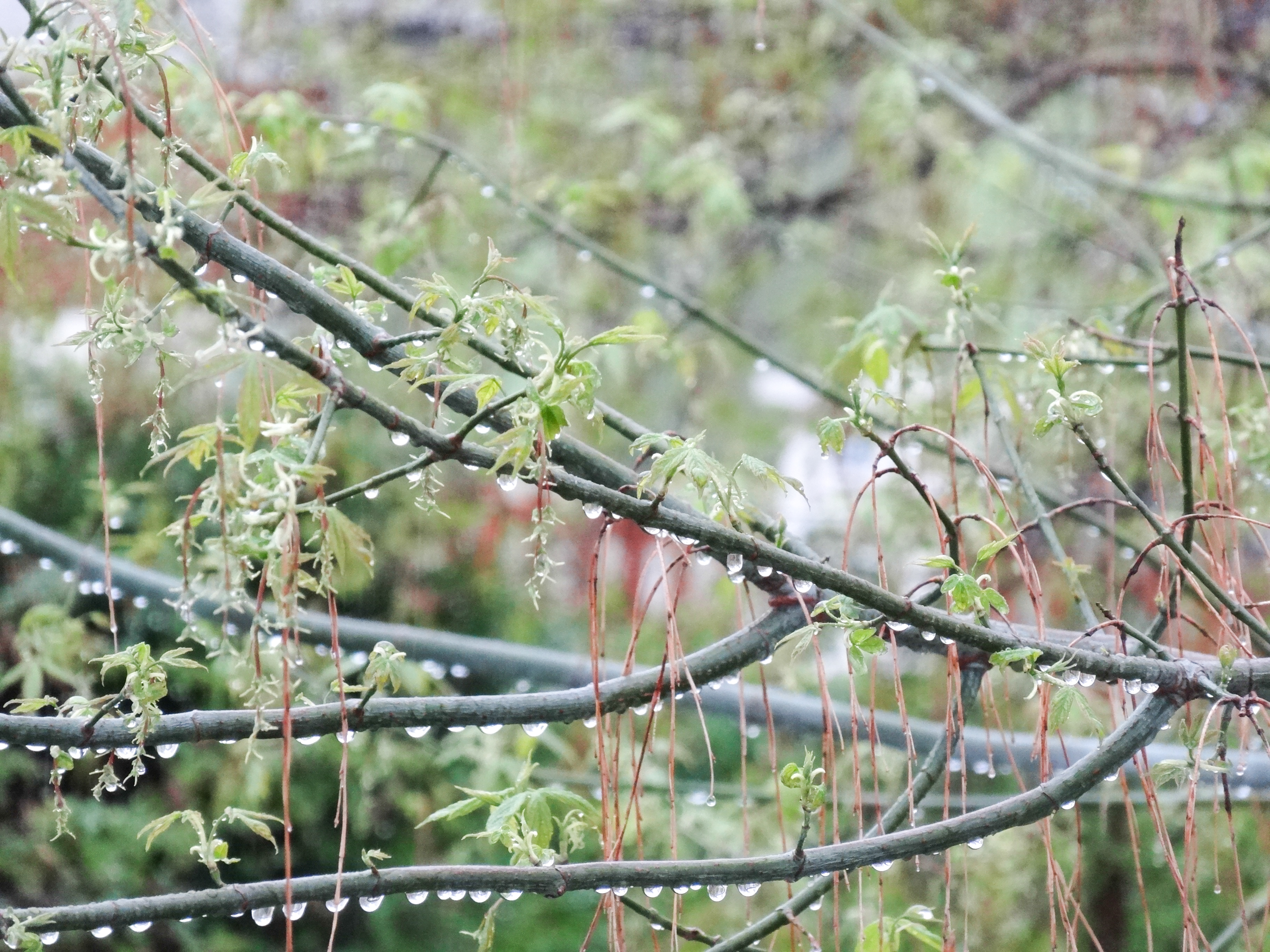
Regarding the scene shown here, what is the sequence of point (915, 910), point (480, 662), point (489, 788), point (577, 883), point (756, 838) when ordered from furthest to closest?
point (756, 838) → point (489, 788) → point (480, 662) → point (915, 910) → point (577, 883)

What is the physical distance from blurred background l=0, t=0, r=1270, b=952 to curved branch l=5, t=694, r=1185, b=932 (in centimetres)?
115

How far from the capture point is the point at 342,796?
29.7 inches

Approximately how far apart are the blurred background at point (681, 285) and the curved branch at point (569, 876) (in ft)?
3.79

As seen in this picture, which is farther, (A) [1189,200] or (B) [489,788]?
(B) [489,788]

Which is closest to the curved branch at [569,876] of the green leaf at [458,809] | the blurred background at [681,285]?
the green leaf at [458,809]

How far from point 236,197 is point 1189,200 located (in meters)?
1.62

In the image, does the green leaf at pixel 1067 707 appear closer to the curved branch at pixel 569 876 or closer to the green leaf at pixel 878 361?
the curved branch at pixel 569 876

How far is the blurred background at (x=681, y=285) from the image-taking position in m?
2.58

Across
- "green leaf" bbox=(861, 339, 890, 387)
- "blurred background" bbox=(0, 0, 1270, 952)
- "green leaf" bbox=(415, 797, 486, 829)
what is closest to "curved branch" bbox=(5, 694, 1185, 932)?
"green leaf" bbox=(415, 797, 486, 829)

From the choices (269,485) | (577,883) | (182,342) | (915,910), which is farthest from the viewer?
(182,342)

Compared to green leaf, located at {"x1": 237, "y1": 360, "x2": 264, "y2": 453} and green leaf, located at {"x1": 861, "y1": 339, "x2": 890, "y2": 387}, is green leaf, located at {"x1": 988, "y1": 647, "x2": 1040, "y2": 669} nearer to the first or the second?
green leaf, located at {"x1": 237, "y1": 360, "x2": 264, "y2": 453}

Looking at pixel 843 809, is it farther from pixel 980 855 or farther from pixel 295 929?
pixel 295 929

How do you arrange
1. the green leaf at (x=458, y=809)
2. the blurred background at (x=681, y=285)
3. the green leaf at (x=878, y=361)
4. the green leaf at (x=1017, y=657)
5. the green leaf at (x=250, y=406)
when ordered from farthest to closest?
the blurred background at (x=681, y=285) < the green leaf at (x=878, y=361) < the green leaf at (x=458, y=809) < the green leaf at (x=1017, y=657) < the green leaf at (x=250, y=406)

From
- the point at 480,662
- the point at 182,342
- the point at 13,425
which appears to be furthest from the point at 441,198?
the point at 13,425
